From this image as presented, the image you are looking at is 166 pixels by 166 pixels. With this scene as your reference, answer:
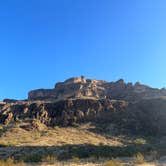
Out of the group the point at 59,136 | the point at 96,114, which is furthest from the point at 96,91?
the point at 59,136

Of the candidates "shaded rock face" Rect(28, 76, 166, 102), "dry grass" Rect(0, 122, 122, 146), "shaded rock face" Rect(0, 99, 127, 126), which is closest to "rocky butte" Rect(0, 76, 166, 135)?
"shaded rock face" Rect(0, 99, 127, 126)

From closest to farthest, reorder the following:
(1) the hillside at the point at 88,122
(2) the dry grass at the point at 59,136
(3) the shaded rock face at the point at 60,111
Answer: (2) the dry grass at the point at 59,136, (1) the hillside at the point at 88,122, (3) the shaded rock face at the point at 60,111

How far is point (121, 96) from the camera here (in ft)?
325

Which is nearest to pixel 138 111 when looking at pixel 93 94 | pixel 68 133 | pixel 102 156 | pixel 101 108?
pixel 101 108

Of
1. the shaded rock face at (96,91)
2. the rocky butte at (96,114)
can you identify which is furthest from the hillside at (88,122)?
the shaded rock face at (96,91)

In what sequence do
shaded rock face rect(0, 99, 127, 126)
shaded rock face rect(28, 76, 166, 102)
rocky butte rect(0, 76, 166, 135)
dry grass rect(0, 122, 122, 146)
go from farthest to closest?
shaded rock face rect(28, 76, 166, 102) < shaded rock face rect(0, 99, 127, 126) < rocky butte rect(0, 76, 166, 135) < dry grass rect(0, 122, 122, 146)

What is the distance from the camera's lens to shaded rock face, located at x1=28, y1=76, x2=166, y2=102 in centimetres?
9694

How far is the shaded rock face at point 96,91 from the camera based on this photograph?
96938 millimetres

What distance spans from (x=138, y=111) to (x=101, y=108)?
872 centimetres

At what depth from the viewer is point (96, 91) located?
Answer: 362 ft

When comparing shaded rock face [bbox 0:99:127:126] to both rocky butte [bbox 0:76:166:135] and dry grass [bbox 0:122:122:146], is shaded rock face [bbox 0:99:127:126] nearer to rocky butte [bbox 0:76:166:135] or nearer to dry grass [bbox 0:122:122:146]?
rocky butte [bbox 0:76:166:135]

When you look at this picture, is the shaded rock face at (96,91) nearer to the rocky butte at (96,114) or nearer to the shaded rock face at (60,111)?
the rocky butte at (96,114)

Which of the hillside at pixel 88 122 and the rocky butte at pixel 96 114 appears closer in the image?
the hillside at pixel 88 122

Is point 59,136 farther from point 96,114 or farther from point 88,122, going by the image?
point 96,114
